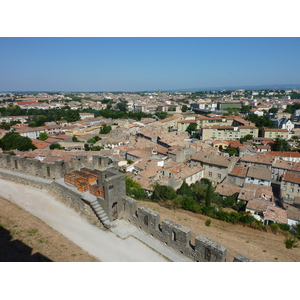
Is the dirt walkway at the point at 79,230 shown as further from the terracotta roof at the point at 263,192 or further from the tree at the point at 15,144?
the tree at the point at 15,144

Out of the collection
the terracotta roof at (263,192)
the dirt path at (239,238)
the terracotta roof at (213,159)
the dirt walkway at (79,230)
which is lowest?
the terracotta roof at (263,192)

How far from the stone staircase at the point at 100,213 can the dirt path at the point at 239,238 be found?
2.74 m

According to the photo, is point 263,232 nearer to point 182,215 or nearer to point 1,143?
point 182,215

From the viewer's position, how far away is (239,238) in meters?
9.95

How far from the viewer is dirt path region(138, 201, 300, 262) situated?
8672 mm

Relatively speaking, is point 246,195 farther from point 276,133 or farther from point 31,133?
point 31,133

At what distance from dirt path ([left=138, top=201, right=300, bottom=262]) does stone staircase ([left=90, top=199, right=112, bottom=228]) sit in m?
2.74

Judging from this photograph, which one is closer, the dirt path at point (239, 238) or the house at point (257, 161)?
the dirt path at point (239, 238)

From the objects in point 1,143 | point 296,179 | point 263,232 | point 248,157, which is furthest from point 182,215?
point 1,143

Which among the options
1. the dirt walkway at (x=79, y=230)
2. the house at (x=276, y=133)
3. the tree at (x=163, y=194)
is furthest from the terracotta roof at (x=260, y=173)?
the house at (x=276, y=133)

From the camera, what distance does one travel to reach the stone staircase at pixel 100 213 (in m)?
8.41

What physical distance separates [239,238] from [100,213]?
20.3 ft

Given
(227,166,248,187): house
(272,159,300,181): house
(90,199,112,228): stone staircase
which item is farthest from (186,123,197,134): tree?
(90,199,112,228): stone staircase

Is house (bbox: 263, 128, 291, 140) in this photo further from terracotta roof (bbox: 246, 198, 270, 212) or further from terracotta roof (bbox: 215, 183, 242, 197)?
terracotta roof (bbox: 246, 198, 270, 212)
